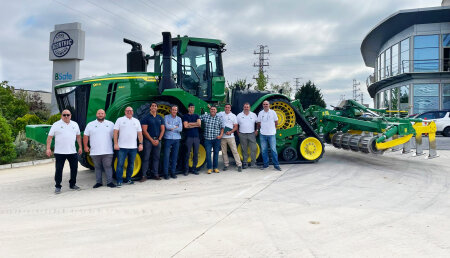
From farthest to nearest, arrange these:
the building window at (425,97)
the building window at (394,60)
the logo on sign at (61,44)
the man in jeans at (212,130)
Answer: the building window at (394,60)
the building window at (425,97)
the logo on sign at (61,44)
the man in jeans at (212,130)

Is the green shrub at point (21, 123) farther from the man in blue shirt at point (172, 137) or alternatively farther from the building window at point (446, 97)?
the building window at point (446, 97)

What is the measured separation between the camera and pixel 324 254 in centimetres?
324

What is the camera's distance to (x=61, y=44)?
64.6ft

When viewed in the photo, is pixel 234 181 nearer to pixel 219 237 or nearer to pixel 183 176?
pixel 183 176

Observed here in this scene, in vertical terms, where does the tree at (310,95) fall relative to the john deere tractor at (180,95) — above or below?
above

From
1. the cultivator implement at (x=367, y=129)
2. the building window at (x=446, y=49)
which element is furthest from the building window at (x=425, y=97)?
the cultivator implement at (x=367, y=129)

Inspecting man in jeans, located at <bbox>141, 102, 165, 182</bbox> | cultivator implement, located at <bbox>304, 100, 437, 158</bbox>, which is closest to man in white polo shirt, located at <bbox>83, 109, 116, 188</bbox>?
man in jeans, located at <bbox>141, 102, 165, 182</bbox>

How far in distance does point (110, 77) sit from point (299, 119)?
487cm

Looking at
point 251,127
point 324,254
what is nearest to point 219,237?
point 324,254

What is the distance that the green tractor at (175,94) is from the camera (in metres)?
7.08

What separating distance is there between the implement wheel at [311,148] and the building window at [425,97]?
20192 mm

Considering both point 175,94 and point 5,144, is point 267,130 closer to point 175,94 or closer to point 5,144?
point 175,94

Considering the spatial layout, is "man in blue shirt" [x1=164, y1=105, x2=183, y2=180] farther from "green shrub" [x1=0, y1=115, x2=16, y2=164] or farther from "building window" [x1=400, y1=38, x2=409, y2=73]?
"building window" [x1=400, y1=38, x2=409, y2=73]

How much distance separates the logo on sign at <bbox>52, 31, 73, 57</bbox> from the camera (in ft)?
64.0
